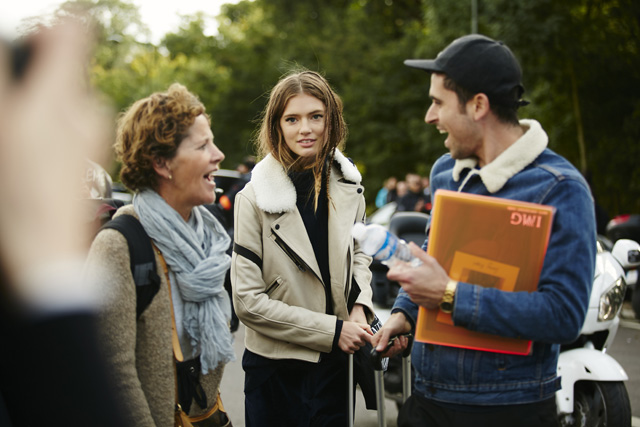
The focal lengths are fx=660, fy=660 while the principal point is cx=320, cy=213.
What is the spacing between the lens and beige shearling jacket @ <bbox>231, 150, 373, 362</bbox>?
8.61 feet

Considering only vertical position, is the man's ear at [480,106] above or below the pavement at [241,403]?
above

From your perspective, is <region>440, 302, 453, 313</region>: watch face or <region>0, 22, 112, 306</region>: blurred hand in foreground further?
<region>440, 302, 453, 313</region>: watch face

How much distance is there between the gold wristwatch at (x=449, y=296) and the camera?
1.86m

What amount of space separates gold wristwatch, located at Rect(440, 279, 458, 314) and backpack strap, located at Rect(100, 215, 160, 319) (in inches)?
37.2

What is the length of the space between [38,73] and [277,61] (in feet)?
111

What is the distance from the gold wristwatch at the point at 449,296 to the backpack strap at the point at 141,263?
37.2 inches

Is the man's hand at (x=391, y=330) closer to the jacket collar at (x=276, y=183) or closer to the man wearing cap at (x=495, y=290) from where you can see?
the man wearing cap at (x=495, y=290)

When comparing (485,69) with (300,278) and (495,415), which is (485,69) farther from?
(300,278)

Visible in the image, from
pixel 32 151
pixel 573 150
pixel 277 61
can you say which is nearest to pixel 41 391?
pixel 32 151

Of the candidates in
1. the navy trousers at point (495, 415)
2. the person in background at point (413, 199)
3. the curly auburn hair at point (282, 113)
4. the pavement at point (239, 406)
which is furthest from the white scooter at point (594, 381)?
the person in background at point (413, 199)

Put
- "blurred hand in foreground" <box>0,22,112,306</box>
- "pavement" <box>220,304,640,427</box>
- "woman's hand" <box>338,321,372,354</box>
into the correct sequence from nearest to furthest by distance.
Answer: "blurred hand in foreground" <box>0,22,112,306</box> → "woman's hand" <box>338,321,372,354</box> → "pavement" <box>220,304,640,427</box>

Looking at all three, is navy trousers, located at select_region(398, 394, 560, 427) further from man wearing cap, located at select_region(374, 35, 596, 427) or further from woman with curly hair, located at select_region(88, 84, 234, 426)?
woman with curly hair, located at select_region(88, 84, 234, 426)

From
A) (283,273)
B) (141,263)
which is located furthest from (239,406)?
(141,263)

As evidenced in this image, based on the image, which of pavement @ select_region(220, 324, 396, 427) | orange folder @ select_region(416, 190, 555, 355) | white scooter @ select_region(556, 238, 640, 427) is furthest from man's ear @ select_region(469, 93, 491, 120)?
pavement @ select_region(220, 324, 396, 427)
